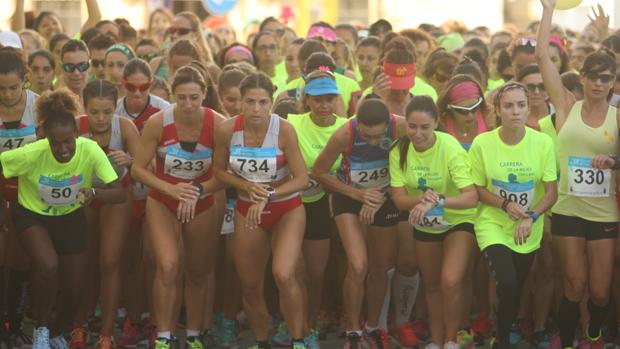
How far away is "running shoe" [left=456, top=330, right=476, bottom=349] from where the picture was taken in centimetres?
1020

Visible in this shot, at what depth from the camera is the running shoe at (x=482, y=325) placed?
1084cm

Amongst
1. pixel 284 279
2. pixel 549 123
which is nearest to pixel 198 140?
pixel 284 279

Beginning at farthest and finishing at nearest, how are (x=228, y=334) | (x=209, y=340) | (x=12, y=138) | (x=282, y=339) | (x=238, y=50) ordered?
(x=238, y=50) → (x=282, y=339) → (x=209, y=340) → (x=228, y=334) → (x=12, y=138)

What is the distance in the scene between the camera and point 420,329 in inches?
431

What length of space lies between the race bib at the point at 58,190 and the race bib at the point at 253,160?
41.8 inches

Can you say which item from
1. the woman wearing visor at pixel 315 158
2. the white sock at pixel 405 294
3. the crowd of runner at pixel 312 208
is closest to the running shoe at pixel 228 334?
the crowd of runner at pixel 312 208

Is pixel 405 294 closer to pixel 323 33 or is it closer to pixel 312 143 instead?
pixel 312 143

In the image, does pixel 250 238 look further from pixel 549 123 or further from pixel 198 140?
pixel 549 123

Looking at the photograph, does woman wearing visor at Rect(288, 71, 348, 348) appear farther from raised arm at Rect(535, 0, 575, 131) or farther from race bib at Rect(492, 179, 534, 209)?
raised arm at Rect(535, 0, 575, 131)

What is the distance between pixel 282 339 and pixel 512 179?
7.63ft

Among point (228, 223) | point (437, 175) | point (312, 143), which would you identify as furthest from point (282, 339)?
point (437, 175)

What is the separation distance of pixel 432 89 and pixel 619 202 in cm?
259

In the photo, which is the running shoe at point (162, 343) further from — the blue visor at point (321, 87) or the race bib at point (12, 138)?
the blue visor at point (321, 87)

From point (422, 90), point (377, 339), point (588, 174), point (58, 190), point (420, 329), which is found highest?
point (422, 90)
